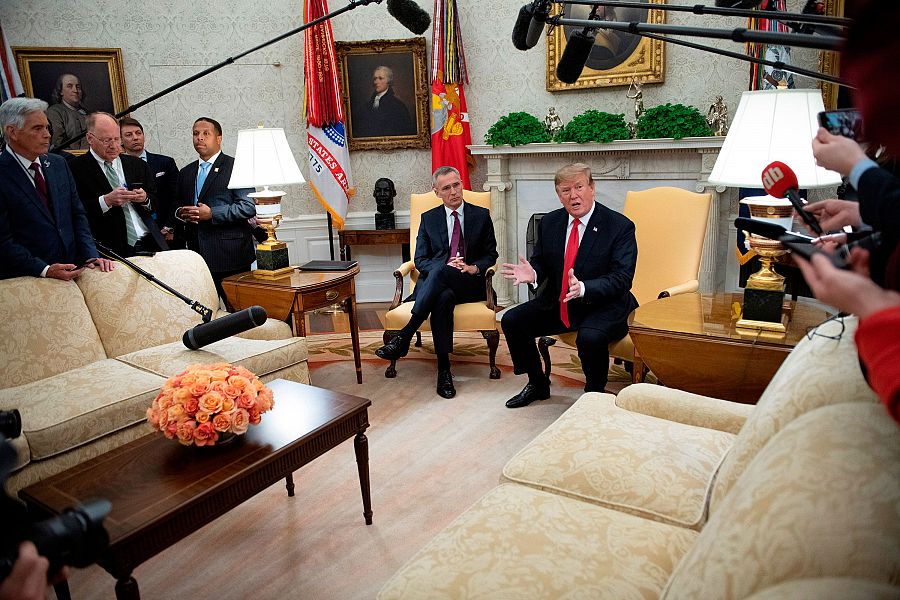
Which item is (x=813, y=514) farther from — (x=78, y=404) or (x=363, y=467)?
(x=78, y=404)

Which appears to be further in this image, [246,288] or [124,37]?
[124,37]

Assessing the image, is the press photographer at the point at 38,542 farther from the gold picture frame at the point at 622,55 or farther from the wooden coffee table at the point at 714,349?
the gold picture frame at the point at 622,55

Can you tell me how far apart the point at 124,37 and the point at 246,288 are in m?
3.43

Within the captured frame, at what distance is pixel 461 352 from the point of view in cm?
486

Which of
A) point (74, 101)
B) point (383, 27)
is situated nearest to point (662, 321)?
point (383, 27)

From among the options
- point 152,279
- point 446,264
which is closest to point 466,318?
point 446,264

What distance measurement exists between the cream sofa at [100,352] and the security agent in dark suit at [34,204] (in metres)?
0.13

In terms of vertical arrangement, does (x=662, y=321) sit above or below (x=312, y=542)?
above

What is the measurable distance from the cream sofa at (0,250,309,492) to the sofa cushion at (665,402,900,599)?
2518 mm

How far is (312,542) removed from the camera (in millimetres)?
2568

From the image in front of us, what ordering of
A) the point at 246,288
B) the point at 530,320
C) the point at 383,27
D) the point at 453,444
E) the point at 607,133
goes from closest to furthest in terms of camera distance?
1. the point at 453,444
2. the point at 530,320
3. the point at 246,288
4. the point at 607,133
5. the point at 383,27

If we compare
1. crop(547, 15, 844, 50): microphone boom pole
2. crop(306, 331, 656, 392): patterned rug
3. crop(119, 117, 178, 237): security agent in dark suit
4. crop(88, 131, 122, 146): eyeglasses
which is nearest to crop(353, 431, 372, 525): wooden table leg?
crop(547, 15, 844, 50): microphone boom pole

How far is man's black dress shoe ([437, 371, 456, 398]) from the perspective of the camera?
4.01 meters

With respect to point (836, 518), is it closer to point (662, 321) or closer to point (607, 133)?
point (662, 321)
